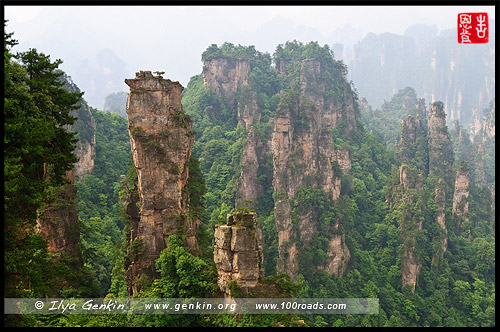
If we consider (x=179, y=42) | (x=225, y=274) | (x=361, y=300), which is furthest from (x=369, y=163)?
(x=179, y=42)

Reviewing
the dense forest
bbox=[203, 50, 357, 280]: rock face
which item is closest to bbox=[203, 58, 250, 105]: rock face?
the dense forest

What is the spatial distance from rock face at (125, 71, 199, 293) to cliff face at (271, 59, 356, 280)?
15573 mm

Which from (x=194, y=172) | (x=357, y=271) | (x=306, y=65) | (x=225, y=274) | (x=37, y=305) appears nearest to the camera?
(x=37, y=305)

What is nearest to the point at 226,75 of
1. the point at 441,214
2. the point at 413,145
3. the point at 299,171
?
the point at 299,171

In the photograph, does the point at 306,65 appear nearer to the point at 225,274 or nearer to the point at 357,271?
the point at 357,271

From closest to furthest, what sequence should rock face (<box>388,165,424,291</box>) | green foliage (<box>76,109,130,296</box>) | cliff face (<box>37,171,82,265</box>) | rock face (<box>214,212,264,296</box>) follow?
cliff face (<box>37,171,82,265</box>) < rock face (<box>214,212,264,296</box>) < green foliage (<box>76,109,130,296</box>) < rock face (<box>388,165,424,291</box>)

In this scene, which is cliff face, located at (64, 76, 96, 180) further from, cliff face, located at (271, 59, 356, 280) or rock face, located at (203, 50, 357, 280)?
cliff face, located at (271, 59, 356, 280)

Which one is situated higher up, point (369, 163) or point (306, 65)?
point (306, 65)

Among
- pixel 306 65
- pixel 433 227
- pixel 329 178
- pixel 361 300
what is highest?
pixel 306 65

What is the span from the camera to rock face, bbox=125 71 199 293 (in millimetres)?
19062

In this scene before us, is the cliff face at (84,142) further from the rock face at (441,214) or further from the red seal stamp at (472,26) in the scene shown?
the rock face at (441,214)

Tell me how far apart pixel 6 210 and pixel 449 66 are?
170550 mm

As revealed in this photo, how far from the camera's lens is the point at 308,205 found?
36406 millimetres

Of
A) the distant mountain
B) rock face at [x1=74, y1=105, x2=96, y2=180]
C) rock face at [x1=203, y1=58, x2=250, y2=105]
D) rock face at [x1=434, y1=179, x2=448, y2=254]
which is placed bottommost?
rock face at [x1=434, y1=179, x2=448, y2=254]
